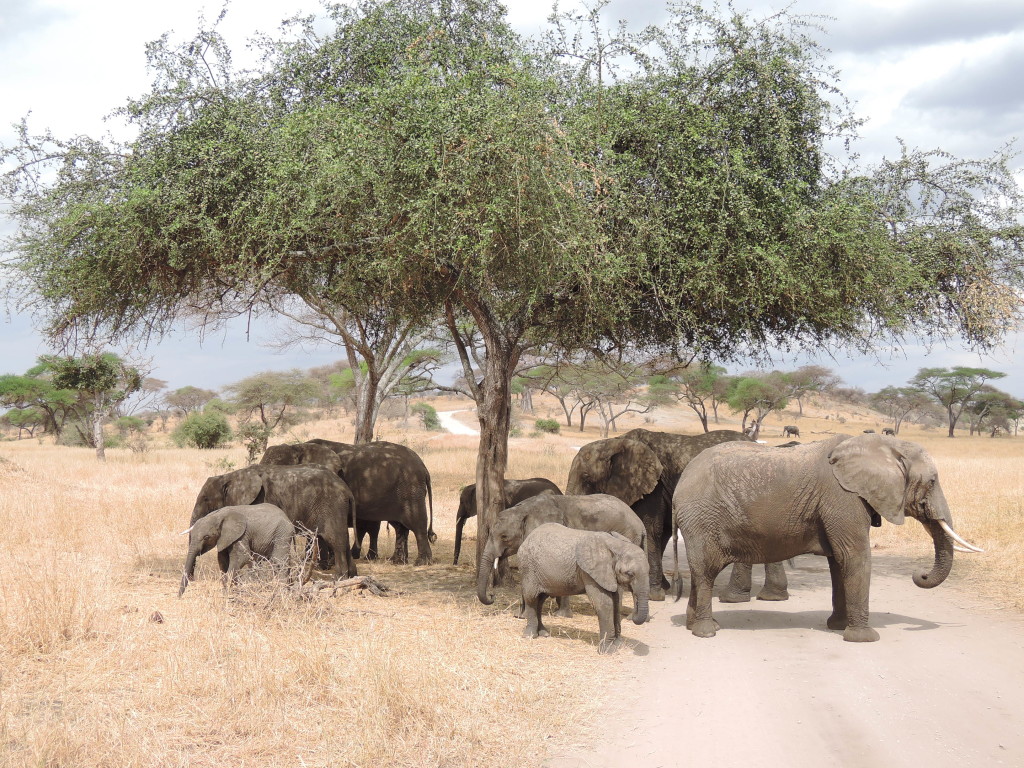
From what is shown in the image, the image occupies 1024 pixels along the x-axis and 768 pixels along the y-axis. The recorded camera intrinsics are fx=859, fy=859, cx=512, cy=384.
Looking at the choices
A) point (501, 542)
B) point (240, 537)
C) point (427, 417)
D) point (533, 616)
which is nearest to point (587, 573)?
point (533, 616)

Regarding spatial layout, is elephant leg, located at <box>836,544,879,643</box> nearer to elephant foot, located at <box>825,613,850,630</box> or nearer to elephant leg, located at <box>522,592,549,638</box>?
elephant foot, located at <box>825,613,850,630</box>

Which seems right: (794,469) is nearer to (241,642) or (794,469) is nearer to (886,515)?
(886,515)

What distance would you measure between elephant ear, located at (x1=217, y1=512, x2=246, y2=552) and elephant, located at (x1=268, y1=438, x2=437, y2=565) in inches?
156

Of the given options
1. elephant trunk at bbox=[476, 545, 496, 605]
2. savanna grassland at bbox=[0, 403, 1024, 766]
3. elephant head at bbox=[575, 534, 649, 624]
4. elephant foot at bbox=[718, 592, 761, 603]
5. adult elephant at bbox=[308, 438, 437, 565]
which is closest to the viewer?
savanna grassland at bbox=[0, 403, 1024, 766]

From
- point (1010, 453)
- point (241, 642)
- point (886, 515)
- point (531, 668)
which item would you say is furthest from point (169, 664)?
point (1010, 453)

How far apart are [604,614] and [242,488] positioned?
5.66m

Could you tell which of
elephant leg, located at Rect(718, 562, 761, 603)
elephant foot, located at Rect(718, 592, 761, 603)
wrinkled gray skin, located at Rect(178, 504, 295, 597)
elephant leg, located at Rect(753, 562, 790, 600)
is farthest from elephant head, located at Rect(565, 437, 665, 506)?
wrinkled gray skin, located at Rect(178, 504, 295, 597)

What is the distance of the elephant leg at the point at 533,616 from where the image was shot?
870 cm

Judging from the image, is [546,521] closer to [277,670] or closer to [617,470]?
[617,470]

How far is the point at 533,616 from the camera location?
8742 mm

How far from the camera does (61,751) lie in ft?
16.4

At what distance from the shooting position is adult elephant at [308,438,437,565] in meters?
14.1

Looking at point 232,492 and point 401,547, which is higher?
point 232,492

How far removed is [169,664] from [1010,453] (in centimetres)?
5108
